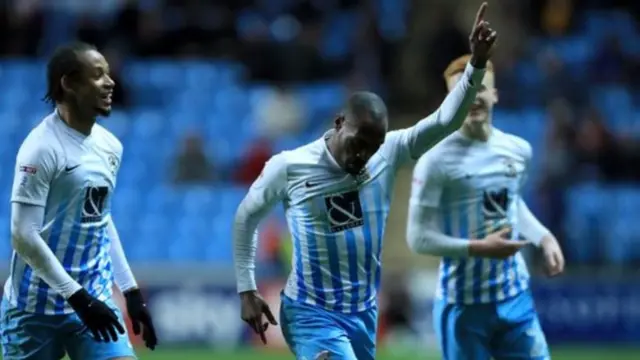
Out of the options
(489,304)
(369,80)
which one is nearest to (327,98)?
(369,80)

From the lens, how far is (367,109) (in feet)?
24.6

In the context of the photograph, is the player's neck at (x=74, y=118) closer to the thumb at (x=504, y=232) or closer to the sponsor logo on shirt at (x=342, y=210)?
the sponsor logo on shirt at (x=342, y=210)

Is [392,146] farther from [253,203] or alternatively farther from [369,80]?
[369,80]

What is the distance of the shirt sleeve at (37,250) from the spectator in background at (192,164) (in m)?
9.92

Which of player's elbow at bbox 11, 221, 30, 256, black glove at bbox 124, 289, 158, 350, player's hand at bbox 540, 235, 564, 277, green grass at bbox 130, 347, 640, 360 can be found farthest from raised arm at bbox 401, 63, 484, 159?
green grass at bbox 130, 347, 640, 360

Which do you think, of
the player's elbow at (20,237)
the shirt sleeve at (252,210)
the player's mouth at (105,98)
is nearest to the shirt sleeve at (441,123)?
the shirt sleeve at (252,210)

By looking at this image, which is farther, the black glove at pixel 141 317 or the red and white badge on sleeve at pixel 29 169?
the black glove at pixel 141 317

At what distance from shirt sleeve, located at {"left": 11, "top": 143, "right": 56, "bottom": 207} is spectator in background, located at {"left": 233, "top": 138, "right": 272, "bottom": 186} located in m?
9.96

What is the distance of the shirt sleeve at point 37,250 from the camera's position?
291 inches

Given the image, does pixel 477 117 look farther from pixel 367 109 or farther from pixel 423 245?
pixel 367 109

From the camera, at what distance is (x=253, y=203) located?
7.85 meters

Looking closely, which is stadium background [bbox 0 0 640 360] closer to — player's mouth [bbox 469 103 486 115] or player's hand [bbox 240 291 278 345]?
player's mouth [bbox 469 103 486 115]

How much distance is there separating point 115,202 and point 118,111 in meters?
1.78

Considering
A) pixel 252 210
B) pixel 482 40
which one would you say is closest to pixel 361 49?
pixel 252 210
